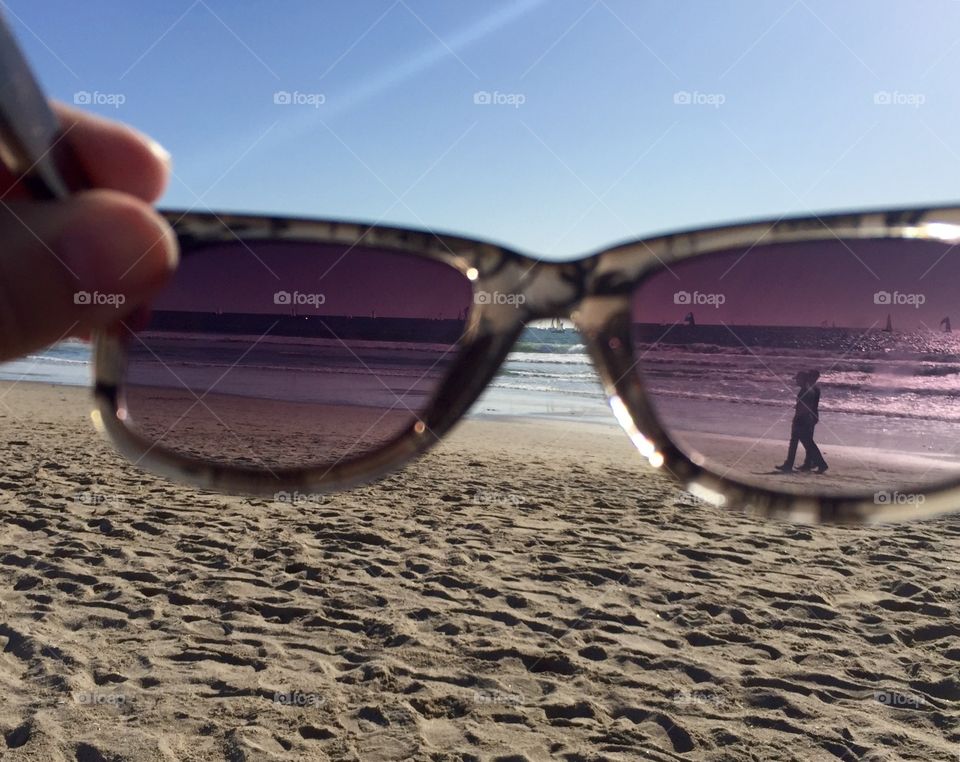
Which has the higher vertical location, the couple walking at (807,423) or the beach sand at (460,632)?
the couple walking at (807,423)

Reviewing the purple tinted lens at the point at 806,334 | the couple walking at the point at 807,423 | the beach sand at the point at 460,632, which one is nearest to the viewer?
the purple tinted lens at the point at 806,334

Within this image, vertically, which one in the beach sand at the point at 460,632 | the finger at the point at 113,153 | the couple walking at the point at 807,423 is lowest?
the beach sand at the point at 460,632

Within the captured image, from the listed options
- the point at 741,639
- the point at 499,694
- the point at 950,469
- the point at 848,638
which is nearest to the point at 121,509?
the point at 499,694

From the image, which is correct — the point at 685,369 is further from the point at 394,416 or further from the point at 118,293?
the point at 118,293

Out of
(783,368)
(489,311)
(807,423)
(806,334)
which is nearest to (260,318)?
(489,311)

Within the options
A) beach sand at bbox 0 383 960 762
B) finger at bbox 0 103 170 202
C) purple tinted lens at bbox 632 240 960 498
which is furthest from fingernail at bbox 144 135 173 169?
beach sand at bbox 0 383 960 762

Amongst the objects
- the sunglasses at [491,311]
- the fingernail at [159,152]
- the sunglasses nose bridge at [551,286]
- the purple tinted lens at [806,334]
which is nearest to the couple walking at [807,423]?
the purple tinted lens at [806,334]

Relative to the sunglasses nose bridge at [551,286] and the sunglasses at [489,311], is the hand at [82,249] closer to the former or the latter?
the sunglasses at [489,311]
